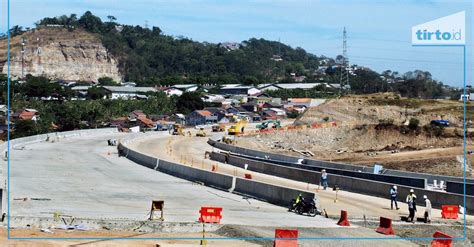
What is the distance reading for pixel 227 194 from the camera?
37.5 metres

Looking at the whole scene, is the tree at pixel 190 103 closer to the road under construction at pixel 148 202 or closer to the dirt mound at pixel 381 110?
the dirt mound at pixel 381 110

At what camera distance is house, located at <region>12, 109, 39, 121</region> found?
380 feet

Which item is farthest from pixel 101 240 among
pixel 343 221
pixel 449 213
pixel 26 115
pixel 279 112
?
pixel 279 112

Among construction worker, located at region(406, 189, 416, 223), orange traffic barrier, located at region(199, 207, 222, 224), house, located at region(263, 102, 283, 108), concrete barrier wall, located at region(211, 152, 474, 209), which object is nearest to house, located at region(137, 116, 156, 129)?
house, located at region(263, 102, 283, 108)

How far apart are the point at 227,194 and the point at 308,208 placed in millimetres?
7948

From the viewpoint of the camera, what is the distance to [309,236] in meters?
24.8

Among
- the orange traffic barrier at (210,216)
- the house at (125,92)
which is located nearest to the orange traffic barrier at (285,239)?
the orange traffic barrier at (210,216)

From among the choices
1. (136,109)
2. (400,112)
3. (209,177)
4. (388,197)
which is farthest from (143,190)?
(136,109)

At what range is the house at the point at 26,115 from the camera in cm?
11575

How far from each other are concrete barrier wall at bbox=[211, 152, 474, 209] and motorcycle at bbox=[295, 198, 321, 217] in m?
6.30

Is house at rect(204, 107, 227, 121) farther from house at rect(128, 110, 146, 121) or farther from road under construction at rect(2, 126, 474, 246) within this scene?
road under construction at rect(2, 126, 474, 246)

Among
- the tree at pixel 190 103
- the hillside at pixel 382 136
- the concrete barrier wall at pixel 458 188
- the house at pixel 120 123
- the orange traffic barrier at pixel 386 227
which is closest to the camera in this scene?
the orange traffic barrier at pixel 386 227

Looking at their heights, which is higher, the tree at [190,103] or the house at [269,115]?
the tree at [190,103]

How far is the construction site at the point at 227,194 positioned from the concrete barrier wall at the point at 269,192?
53mm
